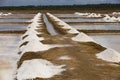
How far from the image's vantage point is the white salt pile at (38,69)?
23.0 feet

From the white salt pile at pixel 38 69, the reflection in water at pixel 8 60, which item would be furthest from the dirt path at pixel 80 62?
the reflection in water at pixel 8 60

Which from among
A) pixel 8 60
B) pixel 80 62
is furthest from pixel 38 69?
pixel 8 60

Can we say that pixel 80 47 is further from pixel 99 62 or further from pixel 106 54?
pixel 99 62

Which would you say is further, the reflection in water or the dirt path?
the reflection in water

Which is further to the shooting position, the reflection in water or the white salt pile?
the reflection in water

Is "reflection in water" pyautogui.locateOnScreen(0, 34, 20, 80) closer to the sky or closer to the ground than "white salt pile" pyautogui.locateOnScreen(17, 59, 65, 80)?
closer to the ground

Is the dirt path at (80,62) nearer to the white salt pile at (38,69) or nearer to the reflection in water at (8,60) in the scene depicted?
the white salt pile at (38,69)

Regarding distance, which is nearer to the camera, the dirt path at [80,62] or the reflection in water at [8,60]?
the dirt path at [80,62]

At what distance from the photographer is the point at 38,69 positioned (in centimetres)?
741

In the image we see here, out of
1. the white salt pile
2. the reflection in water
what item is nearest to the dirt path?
the white salt pile

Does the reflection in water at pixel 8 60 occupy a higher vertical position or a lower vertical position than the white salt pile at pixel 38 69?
lower

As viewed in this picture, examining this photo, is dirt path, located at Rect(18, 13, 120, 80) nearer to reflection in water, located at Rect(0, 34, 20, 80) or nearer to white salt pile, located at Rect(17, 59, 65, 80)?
white salt pile, located at Rect(17, 59, 65, 80)

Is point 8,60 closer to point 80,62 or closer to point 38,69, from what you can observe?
point 80,62

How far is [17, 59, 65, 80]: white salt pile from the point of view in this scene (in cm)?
702
